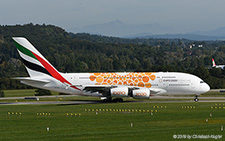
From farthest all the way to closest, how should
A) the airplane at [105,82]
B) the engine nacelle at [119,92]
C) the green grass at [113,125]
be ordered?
the airplane at [105,82] < the engine nacelle at [119,92] < the green grass at [113,125]

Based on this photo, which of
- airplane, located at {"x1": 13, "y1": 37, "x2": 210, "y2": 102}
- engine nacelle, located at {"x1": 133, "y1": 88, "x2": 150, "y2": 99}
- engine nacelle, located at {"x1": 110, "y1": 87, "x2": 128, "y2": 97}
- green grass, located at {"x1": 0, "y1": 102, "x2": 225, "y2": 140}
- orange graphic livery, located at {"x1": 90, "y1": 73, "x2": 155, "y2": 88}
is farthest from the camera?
orange graphic livery, located at {"x1": 90, "y1": 73, "x2": 155, "y2": 88}

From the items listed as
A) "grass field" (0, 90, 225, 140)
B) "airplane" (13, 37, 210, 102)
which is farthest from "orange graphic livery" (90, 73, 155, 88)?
"grass field" (0, 90, 225, 140)

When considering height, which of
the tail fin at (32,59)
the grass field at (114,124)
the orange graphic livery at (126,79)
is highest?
the tail fin at (32,59)

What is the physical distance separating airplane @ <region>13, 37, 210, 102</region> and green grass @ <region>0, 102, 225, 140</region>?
549 inches

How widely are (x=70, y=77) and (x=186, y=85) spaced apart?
63.9 ft

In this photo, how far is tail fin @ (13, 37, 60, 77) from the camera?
69.8m

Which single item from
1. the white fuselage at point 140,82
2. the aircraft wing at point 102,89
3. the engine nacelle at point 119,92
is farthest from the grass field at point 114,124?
the white fuselage at point 140,82

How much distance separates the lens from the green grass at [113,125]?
116 ft

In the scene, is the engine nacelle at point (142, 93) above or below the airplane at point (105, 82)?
below

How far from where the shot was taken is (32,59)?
70.3 metres

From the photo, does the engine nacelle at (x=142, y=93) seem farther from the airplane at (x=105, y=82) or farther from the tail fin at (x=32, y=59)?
the tail fin at (x=32, y=59)

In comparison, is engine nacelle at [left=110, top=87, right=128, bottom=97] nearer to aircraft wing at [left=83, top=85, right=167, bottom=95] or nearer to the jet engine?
the jet engine

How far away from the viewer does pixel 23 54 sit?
70.1 m

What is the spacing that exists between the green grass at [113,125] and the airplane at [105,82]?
13.9 m
